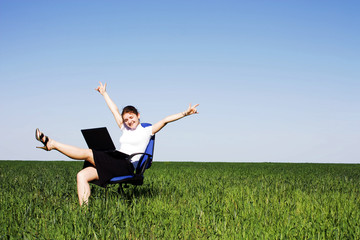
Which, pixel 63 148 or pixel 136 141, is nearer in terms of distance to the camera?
pixel 63 148

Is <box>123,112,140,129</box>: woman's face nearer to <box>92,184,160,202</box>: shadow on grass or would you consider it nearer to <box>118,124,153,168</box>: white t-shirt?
<box>118,124,153,168</box>: white t-shirt

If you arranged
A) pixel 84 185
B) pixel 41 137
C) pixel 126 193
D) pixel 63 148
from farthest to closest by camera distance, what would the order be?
1. pixel 126 193
2. pixel 84 185
3. pixel 63 148
4. pixel 41 137

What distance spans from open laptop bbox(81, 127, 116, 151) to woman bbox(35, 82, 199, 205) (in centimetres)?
19

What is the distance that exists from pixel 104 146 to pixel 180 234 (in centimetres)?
206

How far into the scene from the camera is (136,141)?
213 inches

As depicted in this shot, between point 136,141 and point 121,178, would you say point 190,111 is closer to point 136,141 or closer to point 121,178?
point 136,141

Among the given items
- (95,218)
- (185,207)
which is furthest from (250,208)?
(95,218)

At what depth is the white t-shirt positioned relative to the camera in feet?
17.7

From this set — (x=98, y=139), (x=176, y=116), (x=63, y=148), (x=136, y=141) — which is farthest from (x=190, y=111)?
(x=63, y=148)

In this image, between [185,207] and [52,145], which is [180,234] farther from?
[52,145]

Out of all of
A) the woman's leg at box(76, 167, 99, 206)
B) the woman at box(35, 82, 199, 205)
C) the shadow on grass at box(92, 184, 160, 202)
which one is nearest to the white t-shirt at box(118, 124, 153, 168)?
the woman at box(35, 82, 199, 205)

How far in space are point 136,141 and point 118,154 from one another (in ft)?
1.27

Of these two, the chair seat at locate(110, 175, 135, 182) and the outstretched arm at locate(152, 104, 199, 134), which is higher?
the outstretched arm at locate(152, 104, 199, 134)

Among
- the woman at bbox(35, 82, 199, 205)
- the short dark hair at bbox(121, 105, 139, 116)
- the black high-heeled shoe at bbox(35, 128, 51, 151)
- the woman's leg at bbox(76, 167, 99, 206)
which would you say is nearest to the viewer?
the black high-heeled shoe at bbox(35, 128, 51, 151)
